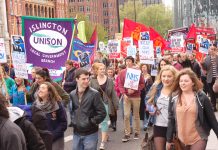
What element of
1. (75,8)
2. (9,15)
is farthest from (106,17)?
(9,15)

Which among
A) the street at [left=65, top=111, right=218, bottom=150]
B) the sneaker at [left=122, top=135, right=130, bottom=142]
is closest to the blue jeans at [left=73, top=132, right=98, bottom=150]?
the street at [left=65, top=111, right=218, bottom=150]

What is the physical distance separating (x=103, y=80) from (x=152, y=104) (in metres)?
3.00

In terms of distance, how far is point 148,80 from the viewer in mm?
10945

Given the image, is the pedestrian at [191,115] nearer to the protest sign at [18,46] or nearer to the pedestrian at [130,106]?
the pedestrian at [130,106]

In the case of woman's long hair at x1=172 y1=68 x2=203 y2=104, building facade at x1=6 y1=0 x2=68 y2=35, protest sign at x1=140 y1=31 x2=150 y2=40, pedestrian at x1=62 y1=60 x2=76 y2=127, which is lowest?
pedestrian at x1=62 y1=60 x2=76 y2=127

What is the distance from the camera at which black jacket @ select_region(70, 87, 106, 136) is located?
20.5 ft

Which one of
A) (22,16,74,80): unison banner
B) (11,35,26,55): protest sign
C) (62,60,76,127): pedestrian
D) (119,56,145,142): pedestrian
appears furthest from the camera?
(62,60,76,127): pedestrian

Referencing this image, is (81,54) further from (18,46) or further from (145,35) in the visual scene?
(18,46)

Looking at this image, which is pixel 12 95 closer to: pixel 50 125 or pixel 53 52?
pixel 53 52

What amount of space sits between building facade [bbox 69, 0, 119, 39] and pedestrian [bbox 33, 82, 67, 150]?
414 ft

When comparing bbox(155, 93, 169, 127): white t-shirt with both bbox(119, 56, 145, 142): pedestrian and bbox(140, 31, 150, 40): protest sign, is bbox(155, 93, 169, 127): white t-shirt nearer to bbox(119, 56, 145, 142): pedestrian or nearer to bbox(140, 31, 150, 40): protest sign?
bbox(119, 56, 145, 142): pedestrian

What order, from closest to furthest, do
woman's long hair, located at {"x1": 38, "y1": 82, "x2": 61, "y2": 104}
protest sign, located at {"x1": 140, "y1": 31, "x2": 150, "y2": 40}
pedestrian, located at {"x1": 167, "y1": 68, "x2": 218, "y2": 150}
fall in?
1. pedestrian, located at {"x1": 167, "y1": 68, "x2": 218, "y2": 150}
2. woman's long hair, located at {"x1": 38, "y1": 82, "x2": 61, "y2": 104}
3. protest sign, located at {"x1": 140, "y1": 31, "x2": 150, "y2": 40}

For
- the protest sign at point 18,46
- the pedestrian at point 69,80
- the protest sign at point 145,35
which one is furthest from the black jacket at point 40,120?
the protest sign at point 145,35

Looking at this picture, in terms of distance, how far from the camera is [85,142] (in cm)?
635
